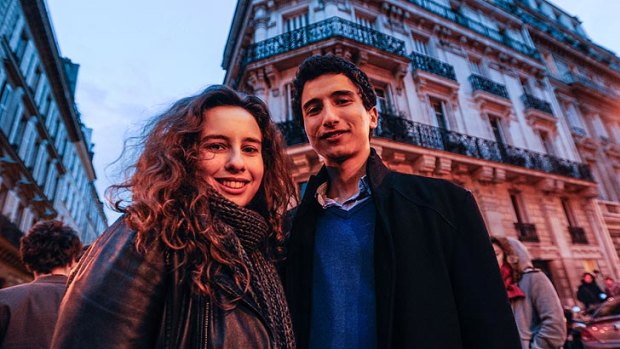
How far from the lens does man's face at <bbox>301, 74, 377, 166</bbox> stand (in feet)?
5.86

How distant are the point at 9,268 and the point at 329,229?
2101 centimetres

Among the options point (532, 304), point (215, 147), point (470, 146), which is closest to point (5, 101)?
point (215, 147)

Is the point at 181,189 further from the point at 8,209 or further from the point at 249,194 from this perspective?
the point at 8,209

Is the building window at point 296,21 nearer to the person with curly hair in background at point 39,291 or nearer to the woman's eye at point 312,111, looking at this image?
the person with curly hair in background at point 39,291

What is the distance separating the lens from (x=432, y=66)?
13.7 m

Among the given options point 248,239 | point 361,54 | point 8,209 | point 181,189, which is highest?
point 361,54

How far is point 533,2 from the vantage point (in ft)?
78.0

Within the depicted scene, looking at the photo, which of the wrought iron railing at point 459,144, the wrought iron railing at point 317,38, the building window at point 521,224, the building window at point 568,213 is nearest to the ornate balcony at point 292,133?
the wrought iron railing at point 459,144

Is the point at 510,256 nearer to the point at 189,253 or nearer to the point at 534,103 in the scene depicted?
the point at 189,253

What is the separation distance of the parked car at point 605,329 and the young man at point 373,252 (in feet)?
19.7

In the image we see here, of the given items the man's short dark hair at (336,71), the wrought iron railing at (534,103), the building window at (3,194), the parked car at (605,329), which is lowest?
the parked car at (605,329)

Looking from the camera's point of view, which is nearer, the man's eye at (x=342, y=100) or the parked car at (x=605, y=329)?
the man's eye at (x=342, y=100)

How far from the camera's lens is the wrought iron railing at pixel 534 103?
15.9m

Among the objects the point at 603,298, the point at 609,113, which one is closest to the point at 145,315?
the point at 603,298
